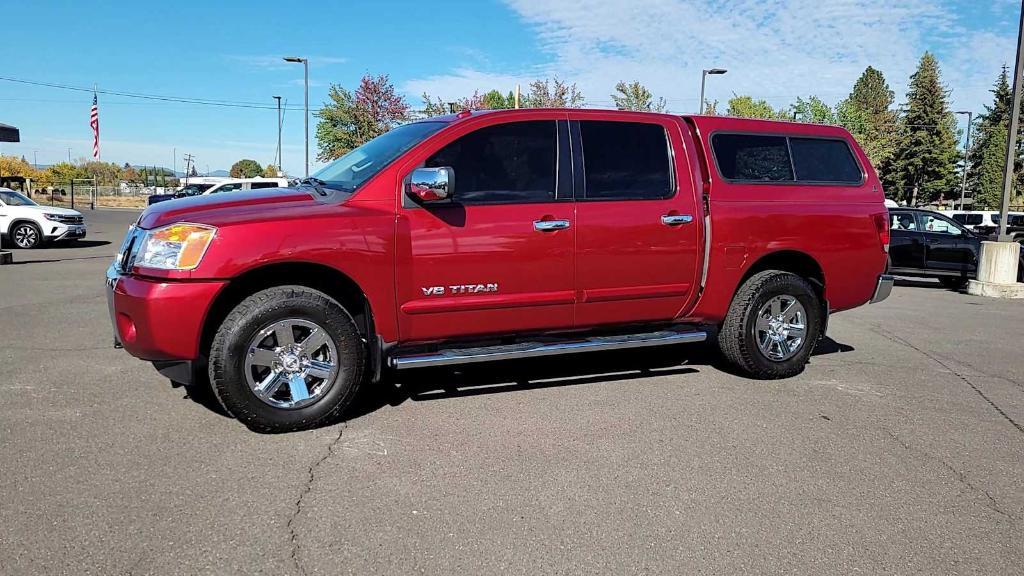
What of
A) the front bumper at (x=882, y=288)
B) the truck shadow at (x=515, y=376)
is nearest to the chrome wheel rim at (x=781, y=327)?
the truck shadow at (x=515, y=376)

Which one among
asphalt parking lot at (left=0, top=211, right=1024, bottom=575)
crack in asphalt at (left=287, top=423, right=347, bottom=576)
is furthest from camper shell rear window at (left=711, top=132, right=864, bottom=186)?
crack in asphalt at (left=287, top=423, right=347, bottom=576)

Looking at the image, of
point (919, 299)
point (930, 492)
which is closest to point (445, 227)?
point (930, 492)

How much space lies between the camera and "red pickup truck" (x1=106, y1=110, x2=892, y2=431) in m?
4.22

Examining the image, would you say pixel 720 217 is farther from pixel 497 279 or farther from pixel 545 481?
pixel 545 481

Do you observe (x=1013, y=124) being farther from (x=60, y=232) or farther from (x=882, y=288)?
(x=60, y=232)

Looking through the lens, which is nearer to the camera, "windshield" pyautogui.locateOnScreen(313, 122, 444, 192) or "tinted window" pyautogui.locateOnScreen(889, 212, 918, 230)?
"windshield" pyautogui.locateOnScreen(313, 122, 444, 192)

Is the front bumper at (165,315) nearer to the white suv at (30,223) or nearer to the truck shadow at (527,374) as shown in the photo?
the truck shadow at (527,374)

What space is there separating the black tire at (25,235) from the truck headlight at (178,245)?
15777 millimetres

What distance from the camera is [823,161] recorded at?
618 centimetres

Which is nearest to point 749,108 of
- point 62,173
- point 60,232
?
point 60,232

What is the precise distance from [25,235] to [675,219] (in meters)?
17.0

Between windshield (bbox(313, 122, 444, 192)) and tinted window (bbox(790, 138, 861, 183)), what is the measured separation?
2.99m

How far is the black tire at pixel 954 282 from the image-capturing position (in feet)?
45.3

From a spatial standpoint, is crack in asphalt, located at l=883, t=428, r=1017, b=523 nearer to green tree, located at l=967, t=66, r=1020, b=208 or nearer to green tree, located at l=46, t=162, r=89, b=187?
green tree, located at l=967, t=66, r=1020, b=208
